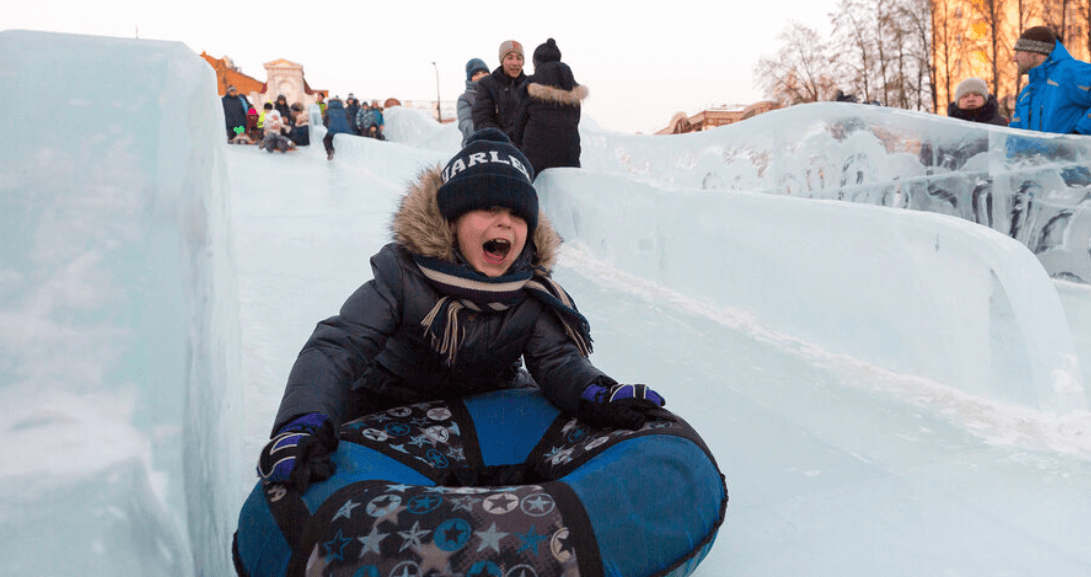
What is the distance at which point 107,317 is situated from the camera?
0.84 m

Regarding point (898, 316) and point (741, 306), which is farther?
point (741, 306)

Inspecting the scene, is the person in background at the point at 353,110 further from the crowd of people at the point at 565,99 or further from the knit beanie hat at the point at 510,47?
the knit beanie hat at the point at 510,47

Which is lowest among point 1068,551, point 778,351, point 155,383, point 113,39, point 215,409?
point 1068,551

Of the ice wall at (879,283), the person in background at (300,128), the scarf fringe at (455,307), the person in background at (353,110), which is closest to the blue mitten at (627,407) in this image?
the scarf fringe at (455,307)

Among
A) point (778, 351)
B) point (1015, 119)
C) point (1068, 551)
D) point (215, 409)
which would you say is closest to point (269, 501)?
point (215, 409)

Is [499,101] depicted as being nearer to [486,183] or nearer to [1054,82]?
[1054,82]

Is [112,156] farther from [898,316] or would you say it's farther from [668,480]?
[898,316]

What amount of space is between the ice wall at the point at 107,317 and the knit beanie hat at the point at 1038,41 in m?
4.03

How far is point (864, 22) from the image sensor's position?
Answer: 67.6ft

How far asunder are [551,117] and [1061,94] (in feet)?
8.90

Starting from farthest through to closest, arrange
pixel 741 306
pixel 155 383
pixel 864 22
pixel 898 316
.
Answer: pixel 864 22 < pixel 741 306 < pixel 898 316 < pixel 155 383

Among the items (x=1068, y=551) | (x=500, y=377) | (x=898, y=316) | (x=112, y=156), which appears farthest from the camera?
(x=898, y=316)

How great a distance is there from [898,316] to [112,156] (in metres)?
2.10

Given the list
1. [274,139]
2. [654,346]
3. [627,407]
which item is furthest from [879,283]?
[274,139]
